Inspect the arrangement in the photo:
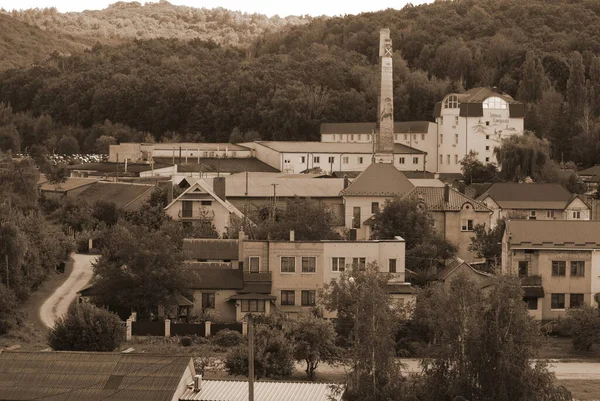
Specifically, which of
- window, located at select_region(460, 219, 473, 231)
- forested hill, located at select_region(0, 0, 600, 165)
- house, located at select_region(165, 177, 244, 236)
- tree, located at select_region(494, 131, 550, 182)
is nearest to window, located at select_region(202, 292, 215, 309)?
house, located at select_region(165, 177, 244, 236)

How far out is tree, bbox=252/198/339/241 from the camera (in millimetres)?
42719

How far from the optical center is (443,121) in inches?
2958

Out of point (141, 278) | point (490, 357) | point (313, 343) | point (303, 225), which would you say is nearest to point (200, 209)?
point (303, 225)

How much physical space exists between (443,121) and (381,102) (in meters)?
5.77

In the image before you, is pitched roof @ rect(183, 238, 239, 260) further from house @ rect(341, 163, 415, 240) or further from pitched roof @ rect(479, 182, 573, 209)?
pitched roof @ rect(479, 182, 573, 209)

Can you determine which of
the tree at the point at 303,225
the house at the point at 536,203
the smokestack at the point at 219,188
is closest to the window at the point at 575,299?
the tree at the point at 303,225

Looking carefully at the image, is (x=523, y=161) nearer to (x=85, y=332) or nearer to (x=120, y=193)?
(x=120, y=193)

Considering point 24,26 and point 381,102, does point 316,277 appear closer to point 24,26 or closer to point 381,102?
point 381,102

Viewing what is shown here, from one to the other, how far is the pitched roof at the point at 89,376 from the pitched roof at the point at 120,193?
27.9 meters

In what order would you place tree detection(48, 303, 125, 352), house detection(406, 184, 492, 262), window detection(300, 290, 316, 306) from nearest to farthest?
tree detection(48, 303, 125, 352), window detection(300, 290, 316, 306), house detection(406, 184, 492, 262)

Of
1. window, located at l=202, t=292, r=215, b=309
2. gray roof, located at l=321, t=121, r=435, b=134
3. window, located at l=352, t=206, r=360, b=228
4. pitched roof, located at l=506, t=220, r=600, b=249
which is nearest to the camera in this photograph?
window, located at l=202, t=292, r=215, b=309

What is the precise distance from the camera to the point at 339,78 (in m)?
100

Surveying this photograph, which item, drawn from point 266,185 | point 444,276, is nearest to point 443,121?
point 266,185

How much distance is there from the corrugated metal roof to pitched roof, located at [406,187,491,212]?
824 inches
